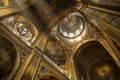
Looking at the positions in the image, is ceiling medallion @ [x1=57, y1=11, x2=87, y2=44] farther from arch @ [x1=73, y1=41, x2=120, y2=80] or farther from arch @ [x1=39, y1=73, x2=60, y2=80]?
arch @ [x1=39, y1=73, x2=60, y2=80]

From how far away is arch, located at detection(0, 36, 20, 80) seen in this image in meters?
8.03

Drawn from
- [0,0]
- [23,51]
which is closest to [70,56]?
[23,51]

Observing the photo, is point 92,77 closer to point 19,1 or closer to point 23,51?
point 23,51

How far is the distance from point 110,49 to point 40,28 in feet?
13.5

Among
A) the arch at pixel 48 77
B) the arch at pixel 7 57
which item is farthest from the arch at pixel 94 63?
the arch at pixel 7 57

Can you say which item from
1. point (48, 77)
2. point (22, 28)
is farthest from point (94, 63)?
point (22, 28)

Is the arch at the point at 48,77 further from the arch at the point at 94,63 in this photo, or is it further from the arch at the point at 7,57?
the arch at the point at 94,63

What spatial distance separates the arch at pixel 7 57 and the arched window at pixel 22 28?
0.68 meters

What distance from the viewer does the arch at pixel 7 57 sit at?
8034mm

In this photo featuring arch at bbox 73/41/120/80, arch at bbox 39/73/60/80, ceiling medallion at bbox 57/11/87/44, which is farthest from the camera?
ceiling medallion at bbox 57/11/87/44

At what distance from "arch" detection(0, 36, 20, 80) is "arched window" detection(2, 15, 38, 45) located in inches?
26.7

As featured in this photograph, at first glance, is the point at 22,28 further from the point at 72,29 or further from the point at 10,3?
the point at 72,29

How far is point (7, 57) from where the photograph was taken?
8.90 m

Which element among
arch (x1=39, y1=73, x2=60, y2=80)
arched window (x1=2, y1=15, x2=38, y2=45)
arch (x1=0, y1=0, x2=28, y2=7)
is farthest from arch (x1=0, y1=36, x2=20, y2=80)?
arch (x1=39, y1=73, x2=60, y2=80)
